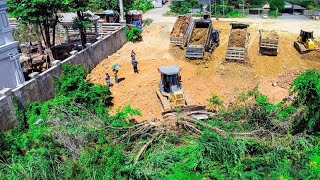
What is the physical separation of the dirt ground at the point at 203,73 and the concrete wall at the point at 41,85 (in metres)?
0.76

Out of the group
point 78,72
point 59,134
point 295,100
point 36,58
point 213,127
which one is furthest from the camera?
Answer: point 36,58

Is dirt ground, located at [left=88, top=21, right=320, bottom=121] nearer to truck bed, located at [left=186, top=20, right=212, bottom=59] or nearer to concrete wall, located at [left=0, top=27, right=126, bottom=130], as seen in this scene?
truck bed, located at [left=186, top=20, right=212, bottom=59]

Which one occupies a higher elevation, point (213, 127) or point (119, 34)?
point (119, 34)

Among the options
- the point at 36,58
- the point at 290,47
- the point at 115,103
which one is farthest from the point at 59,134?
the point at 290,47

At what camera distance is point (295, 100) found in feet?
42.0

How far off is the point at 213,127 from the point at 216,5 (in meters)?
29.0

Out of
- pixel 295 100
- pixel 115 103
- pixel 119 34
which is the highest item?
pixel 119 34

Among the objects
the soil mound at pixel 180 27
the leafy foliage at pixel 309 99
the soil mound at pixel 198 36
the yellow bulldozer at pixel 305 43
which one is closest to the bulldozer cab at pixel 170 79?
the leafy foliage at pixel 309 99

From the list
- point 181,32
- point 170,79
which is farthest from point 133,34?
point 170,79

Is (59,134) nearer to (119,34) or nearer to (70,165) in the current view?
(70,165)

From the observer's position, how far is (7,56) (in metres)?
16.2

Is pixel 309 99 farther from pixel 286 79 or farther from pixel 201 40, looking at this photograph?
pixel 201 40

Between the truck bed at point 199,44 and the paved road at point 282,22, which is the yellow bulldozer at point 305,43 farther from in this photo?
the truck bed at point 199,44

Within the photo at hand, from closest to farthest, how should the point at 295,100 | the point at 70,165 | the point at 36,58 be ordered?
the point at 70,165, the point at 295,100, the point at 36,58
